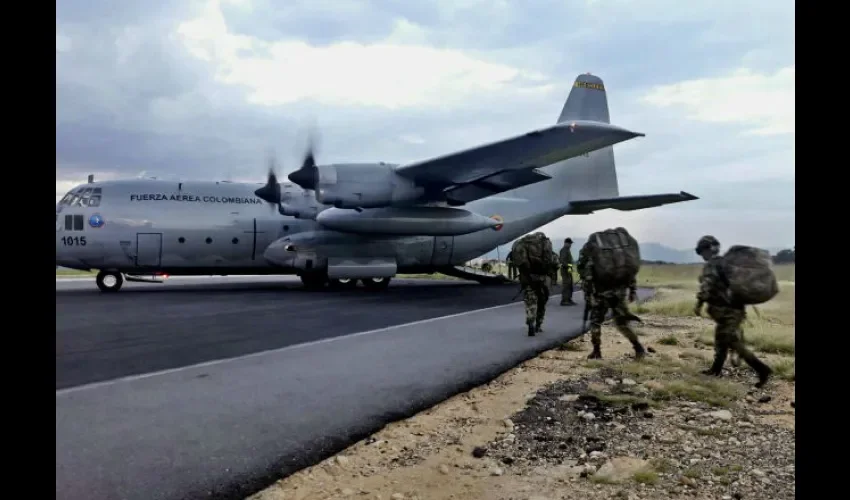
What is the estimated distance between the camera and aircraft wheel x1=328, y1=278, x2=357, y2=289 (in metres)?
22.8

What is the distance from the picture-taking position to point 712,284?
1.07m

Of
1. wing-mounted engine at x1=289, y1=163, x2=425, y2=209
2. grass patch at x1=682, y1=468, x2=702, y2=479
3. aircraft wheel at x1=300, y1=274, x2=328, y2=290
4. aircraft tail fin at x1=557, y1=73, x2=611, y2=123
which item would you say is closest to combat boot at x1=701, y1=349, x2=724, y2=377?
aircraft tail fin at x1=557, y1=73, x2=611, y2=123

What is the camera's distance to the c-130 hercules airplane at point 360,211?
89.1 inches

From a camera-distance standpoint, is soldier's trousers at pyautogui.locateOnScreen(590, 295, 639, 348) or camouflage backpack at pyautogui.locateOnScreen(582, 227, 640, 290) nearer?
camouflage backpack at pyautogui.locateOnScreen(582, 227, 640, 290)

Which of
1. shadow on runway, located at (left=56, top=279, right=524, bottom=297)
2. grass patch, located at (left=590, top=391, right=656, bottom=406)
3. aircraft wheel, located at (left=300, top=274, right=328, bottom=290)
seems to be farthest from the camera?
aircraft wheel, located at (left=300, top=274, right=328, bottom=290)

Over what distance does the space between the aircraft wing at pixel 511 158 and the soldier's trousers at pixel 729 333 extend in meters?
0.69

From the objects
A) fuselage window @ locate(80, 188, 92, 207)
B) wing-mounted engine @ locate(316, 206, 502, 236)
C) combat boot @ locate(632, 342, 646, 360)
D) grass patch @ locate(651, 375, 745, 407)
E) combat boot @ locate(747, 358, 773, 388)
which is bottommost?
grass patch @ locate(651, 375, 745, 407)

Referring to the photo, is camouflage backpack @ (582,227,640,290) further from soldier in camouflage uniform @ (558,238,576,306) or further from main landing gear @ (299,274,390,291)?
main landing gear @ (299,274,390,291)

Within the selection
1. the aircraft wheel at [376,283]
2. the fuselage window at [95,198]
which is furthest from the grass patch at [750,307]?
the aircraft wheel at [376,283]

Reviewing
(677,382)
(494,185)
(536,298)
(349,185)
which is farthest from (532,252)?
(349,185)

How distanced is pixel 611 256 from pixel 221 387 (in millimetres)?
6547

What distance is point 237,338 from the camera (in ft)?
21.3

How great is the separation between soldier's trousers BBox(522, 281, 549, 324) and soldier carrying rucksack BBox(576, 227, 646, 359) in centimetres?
97
